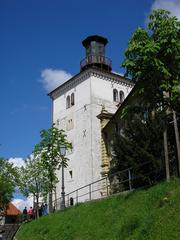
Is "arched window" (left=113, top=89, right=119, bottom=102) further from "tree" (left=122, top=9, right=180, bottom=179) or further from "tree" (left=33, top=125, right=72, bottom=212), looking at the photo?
"tree" (left=122, top=9, right=180, bottom=179)

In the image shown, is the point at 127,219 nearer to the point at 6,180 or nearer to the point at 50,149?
the point at 50,149

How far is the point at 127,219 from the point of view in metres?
15.4

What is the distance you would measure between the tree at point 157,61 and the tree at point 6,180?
2847 centimetres

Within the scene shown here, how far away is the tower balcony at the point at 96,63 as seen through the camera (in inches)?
2040

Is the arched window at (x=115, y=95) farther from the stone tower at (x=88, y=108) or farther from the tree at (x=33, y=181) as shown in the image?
the tree at (x=33, y=181)

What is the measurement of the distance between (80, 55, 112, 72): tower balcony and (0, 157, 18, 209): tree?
635 inches

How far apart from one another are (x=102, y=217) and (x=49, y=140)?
1725 centimetres

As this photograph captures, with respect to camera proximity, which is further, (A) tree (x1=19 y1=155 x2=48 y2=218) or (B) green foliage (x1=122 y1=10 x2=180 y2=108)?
(A) tree (x1=19 y1=155 x2=48 y2=218)

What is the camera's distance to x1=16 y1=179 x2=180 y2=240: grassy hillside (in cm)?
1312

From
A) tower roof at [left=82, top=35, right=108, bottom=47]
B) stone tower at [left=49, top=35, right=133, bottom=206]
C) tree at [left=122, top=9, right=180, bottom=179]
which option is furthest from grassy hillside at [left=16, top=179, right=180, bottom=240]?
tower roof at [left=82, top=35, right=108, bottom=47]

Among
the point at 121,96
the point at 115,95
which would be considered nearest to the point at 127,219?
the point at 115,95

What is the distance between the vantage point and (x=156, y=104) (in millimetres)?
18391

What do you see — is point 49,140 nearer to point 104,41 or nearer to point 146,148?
point 146,148

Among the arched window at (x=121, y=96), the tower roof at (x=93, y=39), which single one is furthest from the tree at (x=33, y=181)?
the tower roof at (x=93, y=39)
